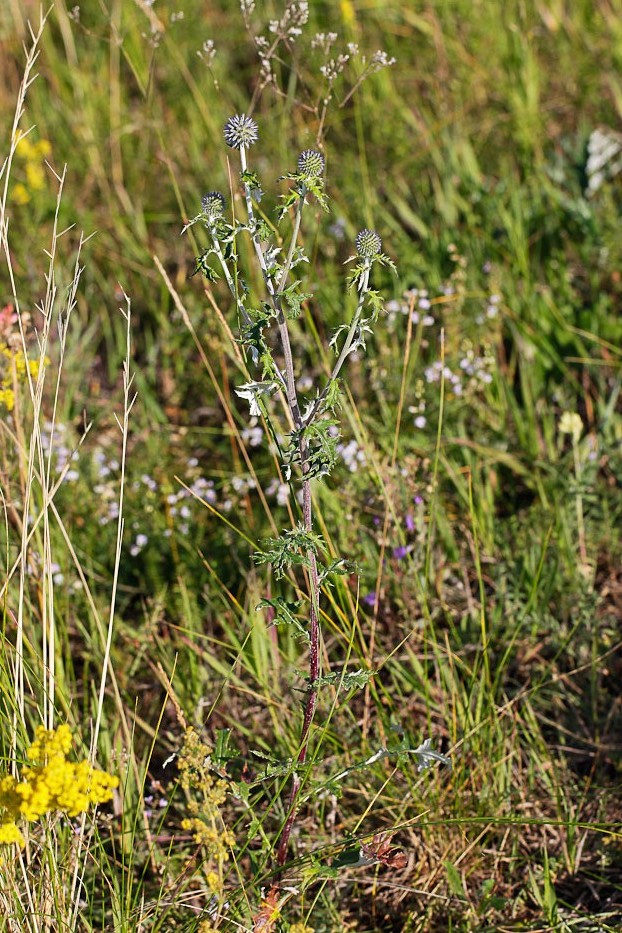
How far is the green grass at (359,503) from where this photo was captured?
1.87m

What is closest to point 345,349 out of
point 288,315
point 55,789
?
point 288,315

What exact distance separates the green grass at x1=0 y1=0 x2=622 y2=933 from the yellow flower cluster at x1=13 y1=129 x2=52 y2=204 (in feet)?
0.15

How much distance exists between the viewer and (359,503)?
253cm

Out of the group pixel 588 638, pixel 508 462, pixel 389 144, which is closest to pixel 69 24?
pixel 389 144

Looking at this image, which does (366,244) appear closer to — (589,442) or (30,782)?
(30,782)

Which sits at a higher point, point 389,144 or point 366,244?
point 389,144

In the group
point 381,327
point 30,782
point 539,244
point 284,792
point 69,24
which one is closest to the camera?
point 30,782

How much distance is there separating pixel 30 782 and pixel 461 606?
53.0 inches

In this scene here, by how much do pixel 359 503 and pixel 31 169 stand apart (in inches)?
82.5

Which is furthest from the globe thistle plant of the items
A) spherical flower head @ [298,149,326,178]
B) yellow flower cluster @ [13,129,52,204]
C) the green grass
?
yellow flower cluster @ [13,129,52,204]

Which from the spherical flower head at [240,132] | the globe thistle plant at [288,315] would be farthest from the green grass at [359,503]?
the spherical flower head at [240,132]

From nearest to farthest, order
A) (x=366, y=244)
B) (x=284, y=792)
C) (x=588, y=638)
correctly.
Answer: (x=366, y=244) < (x=284, y=792) < (x=588, y=638)

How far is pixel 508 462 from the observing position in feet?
8.63

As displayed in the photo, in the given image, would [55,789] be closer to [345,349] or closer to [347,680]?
[347,680]
